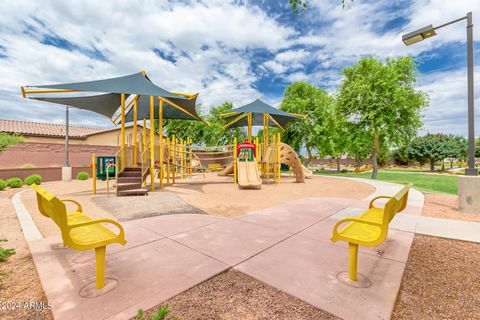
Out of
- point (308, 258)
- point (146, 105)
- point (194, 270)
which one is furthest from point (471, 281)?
point (146, 105)

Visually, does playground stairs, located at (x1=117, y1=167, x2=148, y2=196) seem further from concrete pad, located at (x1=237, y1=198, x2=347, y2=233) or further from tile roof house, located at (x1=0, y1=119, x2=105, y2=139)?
tile roof house, located at (x1=0, y1=119, x2=105, y2=139)

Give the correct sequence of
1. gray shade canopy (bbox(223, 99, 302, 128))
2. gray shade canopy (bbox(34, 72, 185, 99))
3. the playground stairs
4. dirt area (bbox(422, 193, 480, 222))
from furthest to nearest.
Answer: gray shade canopy (bbox(223, 99, 302, 128)), the playground stairs, gray shade canopy (bbox(34, 72, 185, 99)), dirt area (bbox(422, 193, 480, 222))

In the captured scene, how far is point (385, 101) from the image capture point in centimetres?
1614

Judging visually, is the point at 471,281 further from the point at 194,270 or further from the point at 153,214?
the point at 153,214

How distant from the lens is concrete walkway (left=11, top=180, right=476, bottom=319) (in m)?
2.18

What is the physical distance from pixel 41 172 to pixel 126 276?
16.0 meters

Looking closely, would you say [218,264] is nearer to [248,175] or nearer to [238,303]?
[238,303]

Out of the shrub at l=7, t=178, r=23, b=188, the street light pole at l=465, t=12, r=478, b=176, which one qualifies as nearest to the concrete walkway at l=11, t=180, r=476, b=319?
the street light pole at l=465, t=12, r=478, b=176

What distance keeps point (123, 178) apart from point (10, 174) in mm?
9540

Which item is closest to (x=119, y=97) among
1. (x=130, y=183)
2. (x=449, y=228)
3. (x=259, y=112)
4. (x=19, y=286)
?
(x=130, y=183)

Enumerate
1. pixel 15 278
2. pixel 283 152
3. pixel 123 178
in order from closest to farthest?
1. pixel 15 278
2. pixel 123 178
3. pixel 283 152

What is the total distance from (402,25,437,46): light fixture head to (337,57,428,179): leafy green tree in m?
10.2

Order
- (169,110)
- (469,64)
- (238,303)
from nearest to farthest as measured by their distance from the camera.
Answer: (238,303), (469,64), (169,110)

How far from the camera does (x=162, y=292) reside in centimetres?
233
